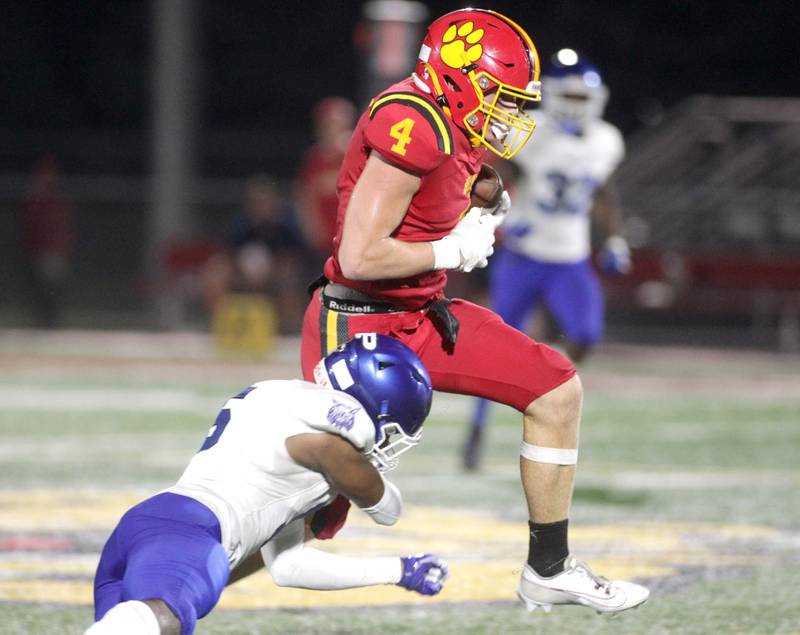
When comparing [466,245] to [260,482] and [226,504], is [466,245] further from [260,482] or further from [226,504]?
[226,504]

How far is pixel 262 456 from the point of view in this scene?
12.5 ft

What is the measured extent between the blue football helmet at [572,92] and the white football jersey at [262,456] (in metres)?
4.74

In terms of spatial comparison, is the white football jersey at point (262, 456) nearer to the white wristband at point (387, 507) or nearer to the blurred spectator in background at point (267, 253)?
the white wristband at point (387, 507)

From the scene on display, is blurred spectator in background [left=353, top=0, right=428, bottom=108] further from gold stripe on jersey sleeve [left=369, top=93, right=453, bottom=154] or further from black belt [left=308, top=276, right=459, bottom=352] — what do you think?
gold stripe on jersey sleeve [left=369, top=93, right=453, bottom=154]

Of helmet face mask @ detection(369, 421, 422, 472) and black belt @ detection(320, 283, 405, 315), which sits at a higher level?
black belt @ detection(320, 283, 405, 315)

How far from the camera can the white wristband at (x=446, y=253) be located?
14.5ft

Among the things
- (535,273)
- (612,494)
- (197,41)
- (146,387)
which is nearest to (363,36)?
(146,387)

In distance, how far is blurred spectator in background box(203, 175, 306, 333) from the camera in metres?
15.9

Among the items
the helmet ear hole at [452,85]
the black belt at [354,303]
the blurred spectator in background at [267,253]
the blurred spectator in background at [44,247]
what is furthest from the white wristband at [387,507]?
the blurred spectator in background at [44,247]

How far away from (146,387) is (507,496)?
5.53 meters

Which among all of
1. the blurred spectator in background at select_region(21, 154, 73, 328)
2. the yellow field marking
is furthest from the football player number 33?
the blurred spectator in background at select_region(21, 154, 73, 328)

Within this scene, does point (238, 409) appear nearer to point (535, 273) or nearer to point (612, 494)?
point (612, 494)

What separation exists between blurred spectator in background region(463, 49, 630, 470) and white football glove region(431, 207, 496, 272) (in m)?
3.65

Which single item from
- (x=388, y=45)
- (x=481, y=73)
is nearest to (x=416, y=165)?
(x=481, y=73)
